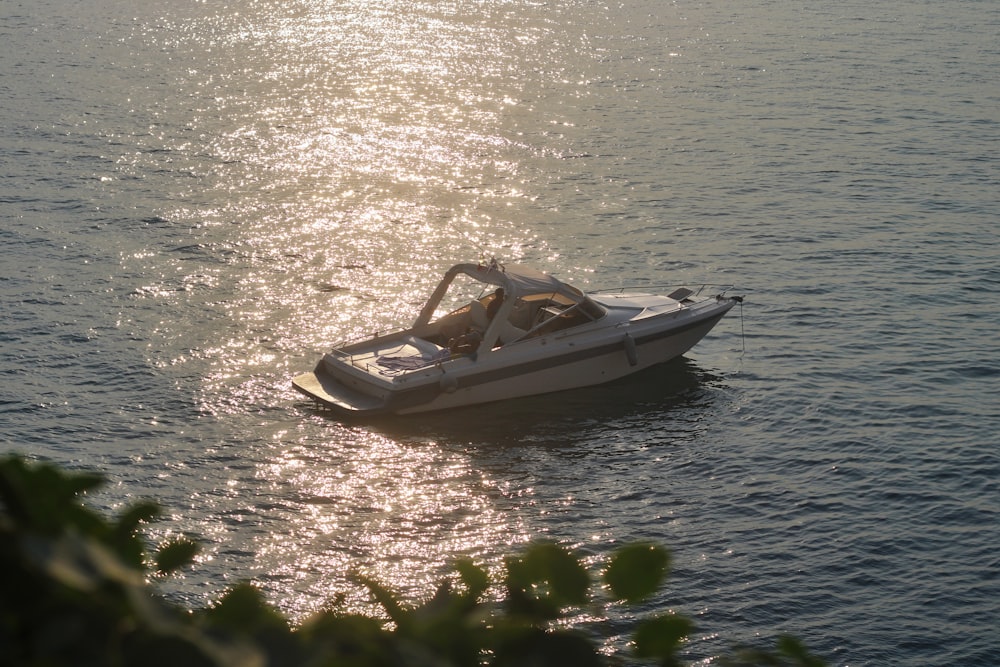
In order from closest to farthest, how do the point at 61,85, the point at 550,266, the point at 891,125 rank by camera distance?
the point at 550,266 < the point at 891,125 < the point at 61,85

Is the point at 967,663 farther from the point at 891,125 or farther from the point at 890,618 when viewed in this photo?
the point at 891,125

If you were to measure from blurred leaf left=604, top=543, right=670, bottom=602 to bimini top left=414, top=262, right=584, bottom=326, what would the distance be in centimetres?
2367

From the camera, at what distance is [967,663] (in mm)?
17938

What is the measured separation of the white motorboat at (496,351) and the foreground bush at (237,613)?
2290 centimetres

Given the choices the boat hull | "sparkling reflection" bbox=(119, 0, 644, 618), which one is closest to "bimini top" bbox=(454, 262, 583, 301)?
the boat hull

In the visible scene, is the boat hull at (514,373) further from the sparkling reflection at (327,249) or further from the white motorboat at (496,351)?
the sparkling reflection at (327,249)

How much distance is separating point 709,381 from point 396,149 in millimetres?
25239

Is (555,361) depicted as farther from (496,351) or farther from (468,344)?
(468,344)

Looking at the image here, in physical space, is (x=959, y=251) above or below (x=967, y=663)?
above

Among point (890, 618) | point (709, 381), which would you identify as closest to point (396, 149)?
point (709, 381)

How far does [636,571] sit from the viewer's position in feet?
8.46

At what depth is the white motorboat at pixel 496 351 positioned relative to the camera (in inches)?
1022

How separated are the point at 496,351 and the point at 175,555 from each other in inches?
931

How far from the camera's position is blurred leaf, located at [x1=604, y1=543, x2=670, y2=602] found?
2.58 m
